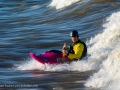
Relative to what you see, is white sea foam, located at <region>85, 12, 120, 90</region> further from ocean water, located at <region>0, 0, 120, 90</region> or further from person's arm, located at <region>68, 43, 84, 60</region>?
person's arm, located at <region>68, 43, 84, 60</region>

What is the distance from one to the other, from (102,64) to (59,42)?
5.10m

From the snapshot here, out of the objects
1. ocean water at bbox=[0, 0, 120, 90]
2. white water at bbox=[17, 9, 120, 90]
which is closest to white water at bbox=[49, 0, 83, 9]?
ocean water at bbox=[0, 0, 120, 90]

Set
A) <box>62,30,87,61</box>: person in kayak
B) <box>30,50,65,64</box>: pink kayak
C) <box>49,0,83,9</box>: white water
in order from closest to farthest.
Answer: <box>62,30,87,61</box>: person in kayak
<box>30,50,65,64</box>: pink kayak
<box>49,0,83,9</box>: white water

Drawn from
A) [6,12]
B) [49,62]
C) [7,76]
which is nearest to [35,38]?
[49,62]

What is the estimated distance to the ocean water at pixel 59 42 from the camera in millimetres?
10430

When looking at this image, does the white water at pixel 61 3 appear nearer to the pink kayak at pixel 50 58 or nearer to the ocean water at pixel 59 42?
the ocean water at pixel 59 42

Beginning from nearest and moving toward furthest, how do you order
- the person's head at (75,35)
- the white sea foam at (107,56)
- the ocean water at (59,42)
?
1. the white sea foam at (107,56)
2. the ocean water at (59,42)
3. the person's head at (75,35)

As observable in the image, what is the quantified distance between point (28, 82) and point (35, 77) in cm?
62

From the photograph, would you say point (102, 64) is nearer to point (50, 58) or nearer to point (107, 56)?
point (107, 56)

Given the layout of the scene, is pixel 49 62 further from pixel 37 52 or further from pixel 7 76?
pixel 37 52

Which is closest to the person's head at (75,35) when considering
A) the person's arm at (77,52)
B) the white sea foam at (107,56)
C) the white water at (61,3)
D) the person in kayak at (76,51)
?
the person in kayak at (76,51)

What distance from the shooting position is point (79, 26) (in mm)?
20328

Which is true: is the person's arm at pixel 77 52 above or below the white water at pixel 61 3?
below

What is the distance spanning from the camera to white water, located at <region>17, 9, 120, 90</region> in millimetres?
9922
